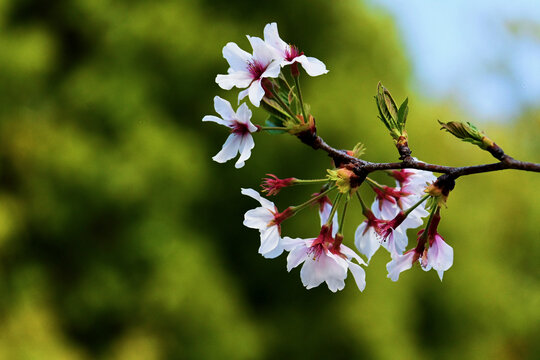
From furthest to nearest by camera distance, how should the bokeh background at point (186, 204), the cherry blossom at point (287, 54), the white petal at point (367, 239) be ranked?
the bokeh background at point (186, 204)
the white petal at point (367, 239)
the cherry blossom at point (287, 54)

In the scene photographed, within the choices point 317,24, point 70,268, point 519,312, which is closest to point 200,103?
point 317,24

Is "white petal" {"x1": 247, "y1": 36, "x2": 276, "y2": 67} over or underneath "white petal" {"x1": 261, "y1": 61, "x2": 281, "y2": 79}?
over

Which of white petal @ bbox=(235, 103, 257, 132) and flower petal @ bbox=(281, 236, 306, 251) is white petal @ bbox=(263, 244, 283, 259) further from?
white petal @ bbox=(235, 103, 257, 132)

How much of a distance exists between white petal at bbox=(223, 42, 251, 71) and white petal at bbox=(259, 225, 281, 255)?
15cm

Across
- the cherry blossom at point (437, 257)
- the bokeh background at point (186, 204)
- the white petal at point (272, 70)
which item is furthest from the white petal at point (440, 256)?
the bokeh background at point (186, 204)

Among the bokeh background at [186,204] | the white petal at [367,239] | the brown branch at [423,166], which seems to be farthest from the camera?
the bokeh background at [186,204]

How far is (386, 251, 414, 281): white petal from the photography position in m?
0.51

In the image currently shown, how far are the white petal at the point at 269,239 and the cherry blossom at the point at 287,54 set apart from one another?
0.48 ft

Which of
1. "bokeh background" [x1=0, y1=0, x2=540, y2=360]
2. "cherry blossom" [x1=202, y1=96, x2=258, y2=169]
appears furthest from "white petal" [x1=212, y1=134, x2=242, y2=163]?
"bokeh background" [x1=0, y1=0, x2=540, y2=360]

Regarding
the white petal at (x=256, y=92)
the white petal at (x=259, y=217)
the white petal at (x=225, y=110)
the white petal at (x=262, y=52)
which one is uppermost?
the white petal at (x=262, y=52)

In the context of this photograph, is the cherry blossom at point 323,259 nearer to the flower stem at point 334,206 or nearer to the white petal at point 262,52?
the flower stem at point 334,206

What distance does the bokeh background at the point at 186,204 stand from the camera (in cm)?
360

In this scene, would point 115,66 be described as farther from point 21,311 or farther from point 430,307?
point 430,307

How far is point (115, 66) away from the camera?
4023mm
